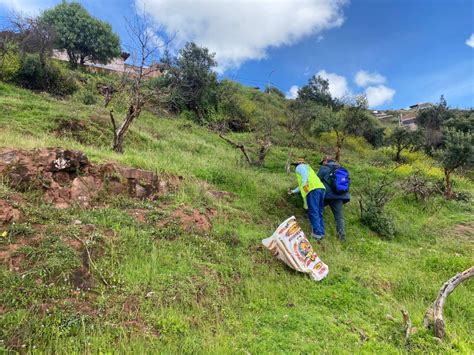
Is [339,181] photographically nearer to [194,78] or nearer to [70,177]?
[70,177]

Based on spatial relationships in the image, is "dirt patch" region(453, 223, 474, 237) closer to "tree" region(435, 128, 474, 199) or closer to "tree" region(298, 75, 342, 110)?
"tree" region(435, 128, 474, 199)

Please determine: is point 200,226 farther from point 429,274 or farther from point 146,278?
point 429,274

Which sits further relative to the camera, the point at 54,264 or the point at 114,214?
the point at 114,214

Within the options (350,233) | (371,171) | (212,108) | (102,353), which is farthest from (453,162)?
(212,108)

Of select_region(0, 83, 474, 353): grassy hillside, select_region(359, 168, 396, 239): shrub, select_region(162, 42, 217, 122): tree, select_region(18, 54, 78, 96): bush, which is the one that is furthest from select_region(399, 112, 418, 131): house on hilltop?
select_region(18, 54, 78, 96): bush

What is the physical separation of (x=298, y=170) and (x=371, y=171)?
7.33m

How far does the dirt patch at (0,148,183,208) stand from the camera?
412 cm

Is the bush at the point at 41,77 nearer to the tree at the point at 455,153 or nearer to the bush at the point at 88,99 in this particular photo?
the bush at the point at 88,99

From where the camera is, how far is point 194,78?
65.5 feet

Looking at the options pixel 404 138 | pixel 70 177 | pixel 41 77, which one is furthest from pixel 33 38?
pixel 404 138

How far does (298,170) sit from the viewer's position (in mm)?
5762

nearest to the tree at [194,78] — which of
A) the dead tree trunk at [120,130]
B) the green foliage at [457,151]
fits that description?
the dead tree trunk at [120,130]

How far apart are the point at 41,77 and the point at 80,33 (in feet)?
36.1

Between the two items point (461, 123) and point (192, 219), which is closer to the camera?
point (192, 219)
